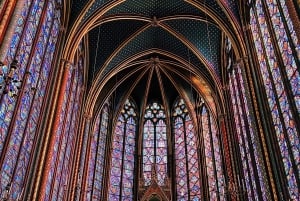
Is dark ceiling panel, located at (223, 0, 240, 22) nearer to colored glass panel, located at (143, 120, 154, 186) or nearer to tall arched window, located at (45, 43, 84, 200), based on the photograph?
tall arched window, located at (45, 43, 84, 200)

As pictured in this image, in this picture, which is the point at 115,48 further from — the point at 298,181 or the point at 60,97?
the point at 298,181

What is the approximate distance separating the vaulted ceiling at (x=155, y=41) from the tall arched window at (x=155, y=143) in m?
1.63

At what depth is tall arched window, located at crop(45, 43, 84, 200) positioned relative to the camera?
14449 millimetres

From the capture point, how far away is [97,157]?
67.7 ft

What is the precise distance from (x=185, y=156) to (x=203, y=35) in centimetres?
740

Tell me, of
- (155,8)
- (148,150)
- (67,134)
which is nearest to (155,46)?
(155,8)

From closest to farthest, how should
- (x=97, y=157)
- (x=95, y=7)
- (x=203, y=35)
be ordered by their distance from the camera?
(x=95, y=7)
(x=203, y=35)
(x=97, y=157)

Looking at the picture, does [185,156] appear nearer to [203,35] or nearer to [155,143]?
[155,143]

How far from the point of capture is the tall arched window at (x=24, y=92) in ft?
33.7

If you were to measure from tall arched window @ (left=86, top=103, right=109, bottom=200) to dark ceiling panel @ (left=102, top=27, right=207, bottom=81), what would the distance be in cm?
331

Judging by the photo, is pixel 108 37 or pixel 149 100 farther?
pixel 149 100

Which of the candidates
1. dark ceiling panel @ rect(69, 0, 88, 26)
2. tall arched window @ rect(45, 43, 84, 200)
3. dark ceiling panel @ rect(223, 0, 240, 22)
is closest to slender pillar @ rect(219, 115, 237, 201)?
dark ceiling panel @ rect(223, 0, 240, 22)

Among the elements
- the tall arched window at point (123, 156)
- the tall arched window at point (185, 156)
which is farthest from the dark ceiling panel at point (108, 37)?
the tall arched window at point (185, 156)

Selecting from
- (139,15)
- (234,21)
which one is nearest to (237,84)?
(234,21)
